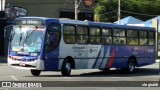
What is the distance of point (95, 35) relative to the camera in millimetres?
24703

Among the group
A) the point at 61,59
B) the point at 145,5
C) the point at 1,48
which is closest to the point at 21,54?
Result: the point at 61,59

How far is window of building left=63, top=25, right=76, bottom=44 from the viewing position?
22500 millimetres

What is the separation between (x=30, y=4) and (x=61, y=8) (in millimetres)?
3700

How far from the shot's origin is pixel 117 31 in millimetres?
26391

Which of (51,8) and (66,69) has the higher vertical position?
(51,8)

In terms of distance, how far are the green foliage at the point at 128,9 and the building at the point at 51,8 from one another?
1082 inches

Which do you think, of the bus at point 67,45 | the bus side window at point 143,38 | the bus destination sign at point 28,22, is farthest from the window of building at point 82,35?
the bus side window at point 143,38

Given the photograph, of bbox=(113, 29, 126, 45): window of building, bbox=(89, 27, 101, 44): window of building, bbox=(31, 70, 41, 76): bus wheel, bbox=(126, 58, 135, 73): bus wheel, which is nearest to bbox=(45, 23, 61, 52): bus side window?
bbox=(31, 70, 41, 76): bus wheel

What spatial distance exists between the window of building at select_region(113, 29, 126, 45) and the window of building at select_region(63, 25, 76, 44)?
3.87m

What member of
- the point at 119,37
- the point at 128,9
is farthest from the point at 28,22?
the point at 128,9

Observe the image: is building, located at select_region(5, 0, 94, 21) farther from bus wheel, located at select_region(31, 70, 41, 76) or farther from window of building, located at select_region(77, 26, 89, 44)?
bus wheel, located at select_region(31, 70, 41, 76)

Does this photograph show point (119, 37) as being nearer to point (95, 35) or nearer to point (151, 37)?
point (95, 35)

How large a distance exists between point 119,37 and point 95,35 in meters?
2.39

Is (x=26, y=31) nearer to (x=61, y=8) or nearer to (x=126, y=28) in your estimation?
(x=126, y=28)
